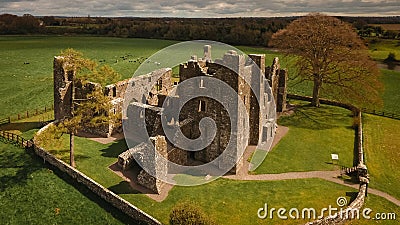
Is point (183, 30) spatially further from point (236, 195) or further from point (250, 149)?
point (236, 195)

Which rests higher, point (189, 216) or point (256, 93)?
point (256, 93)

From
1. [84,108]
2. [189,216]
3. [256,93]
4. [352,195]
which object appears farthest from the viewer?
[256,93]

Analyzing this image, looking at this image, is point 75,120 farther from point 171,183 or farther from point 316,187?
point 316,187

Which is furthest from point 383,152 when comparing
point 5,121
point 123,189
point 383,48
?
point 383,48

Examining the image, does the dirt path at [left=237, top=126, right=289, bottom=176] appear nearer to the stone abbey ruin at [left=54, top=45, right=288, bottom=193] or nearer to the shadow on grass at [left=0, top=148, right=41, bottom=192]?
the stone abbey ruin at [left=54, top=45, right=288, bottom=193]

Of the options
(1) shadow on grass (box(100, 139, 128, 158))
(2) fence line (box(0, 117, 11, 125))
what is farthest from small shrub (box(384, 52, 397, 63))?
(2) fence line (box(0, 117, 11, 125))

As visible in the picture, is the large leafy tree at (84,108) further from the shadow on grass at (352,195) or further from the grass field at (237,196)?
the shadow on grass at (352,195)

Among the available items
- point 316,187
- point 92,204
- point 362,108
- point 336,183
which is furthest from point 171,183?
point 362,108

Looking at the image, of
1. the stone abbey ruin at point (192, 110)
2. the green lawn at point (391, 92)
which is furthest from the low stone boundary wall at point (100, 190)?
the green lawn at point (391, 92)
